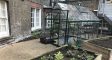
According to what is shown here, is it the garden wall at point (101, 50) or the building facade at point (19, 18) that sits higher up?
the building facade at point (19, 18)

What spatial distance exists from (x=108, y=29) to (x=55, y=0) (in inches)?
206

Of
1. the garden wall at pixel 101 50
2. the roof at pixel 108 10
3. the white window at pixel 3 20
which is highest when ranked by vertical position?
the roof at pixel 108 10

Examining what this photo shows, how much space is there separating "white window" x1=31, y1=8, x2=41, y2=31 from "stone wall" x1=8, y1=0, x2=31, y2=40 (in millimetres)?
727

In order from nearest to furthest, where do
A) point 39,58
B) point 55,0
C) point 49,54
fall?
1. point 39,58
2. point 49,54
3. point 55,0

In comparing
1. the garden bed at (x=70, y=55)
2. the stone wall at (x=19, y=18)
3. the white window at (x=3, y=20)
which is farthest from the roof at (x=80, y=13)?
the garden bed at (x=70, y=55)

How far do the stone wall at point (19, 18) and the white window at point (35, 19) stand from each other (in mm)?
727

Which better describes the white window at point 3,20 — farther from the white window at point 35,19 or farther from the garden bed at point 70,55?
the garden bed at point 70,55

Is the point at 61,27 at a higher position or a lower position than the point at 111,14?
lower

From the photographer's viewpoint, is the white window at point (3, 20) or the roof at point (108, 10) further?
the roof at point (108, 10)

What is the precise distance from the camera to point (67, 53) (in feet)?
14.6

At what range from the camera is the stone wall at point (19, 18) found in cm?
796

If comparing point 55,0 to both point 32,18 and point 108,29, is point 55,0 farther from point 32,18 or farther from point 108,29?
point 108,29

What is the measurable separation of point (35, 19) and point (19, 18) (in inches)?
89.5

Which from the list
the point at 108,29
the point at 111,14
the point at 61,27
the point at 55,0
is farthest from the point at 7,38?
the point at 111,14
